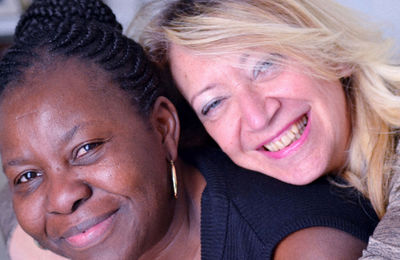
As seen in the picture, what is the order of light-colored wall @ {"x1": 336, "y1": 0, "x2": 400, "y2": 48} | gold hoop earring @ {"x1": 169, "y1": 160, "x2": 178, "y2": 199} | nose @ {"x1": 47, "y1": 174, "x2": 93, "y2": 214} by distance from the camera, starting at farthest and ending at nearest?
light-colored wall @ {"x1": 336, "y1": 0, "x2": 400, "y2": 48} → gold hoop earring @ {"x1": 169, "y1": 160, "x2": 178, "y2": 199} → nose @ {"x1": 47, "y1": 174, "x2": 93, "y2": 214}

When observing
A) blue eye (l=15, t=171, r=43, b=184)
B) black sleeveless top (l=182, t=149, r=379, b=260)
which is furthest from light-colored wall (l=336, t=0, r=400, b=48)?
blue eye (l=15, t=171, r=43, b=184)

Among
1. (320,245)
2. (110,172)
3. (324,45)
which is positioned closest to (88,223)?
(110,172)

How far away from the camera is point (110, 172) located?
115cm

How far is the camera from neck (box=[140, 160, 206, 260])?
135 cm

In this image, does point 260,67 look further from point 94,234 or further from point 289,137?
point 94,234

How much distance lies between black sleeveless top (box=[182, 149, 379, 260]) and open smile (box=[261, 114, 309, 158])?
84 mm

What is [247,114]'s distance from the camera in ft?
4.36

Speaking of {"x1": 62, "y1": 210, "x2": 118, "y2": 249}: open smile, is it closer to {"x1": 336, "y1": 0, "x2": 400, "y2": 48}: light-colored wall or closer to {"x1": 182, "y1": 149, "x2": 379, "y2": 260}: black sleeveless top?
{"x1": 182, "y1": 149, "x2": 379, "y2": 260}: black sleeveless top

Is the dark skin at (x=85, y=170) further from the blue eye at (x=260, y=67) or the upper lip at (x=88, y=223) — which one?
the blue eye at (x=260, y=67)

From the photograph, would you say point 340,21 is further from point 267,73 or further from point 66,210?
point 66,210

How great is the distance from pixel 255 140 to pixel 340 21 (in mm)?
441

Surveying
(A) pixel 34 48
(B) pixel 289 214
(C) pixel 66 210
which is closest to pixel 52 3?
(A) pixel 34 48

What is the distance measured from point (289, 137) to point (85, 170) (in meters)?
0.55

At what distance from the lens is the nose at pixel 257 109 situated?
1.32m
